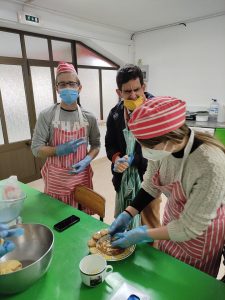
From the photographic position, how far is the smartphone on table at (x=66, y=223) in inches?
42.4

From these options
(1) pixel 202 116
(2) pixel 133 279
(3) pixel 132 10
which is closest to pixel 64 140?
(2) pixel 133 279

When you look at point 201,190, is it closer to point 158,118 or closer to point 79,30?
point 158,118

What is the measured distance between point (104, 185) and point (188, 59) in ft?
8.69

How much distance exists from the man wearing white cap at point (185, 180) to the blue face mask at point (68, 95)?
33.2 inches

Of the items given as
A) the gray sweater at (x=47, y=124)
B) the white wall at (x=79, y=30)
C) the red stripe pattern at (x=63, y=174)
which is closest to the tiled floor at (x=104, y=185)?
the red stripe pattern at (x=63, y=174)

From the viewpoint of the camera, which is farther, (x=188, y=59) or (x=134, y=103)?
(x=188, y=59)

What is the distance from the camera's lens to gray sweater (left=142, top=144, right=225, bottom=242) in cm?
72

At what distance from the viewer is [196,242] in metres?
0.87

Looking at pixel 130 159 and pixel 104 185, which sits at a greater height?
pixel 130 159

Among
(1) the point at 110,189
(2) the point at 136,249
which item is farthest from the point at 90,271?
(1) the point at 110,189

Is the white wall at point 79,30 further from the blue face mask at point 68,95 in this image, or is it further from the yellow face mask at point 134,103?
the yellow face mask at point 134,103

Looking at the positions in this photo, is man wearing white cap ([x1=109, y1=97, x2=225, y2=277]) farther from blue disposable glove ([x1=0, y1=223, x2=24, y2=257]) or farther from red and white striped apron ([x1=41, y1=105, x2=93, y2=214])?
red and white striped apron ([x1=41, y1=105, x2=93, y2=214])

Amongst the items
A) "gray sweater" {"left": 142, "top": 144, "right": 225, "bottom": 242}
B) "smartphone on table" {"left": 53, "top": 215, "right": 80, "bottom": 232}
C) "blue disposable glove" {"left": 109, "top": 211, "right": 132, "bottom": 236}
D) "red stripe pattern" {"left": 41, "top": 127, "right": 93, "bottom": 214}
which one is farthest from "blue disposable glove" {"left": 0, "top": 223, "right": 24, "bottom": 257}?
"red stripe pattern" {"left": 41, "top": 127, "right": 93, "bottom": 214}

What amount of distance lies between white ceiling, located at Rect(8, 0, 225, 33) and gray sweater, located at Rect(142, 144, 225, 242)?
2.63 meters
